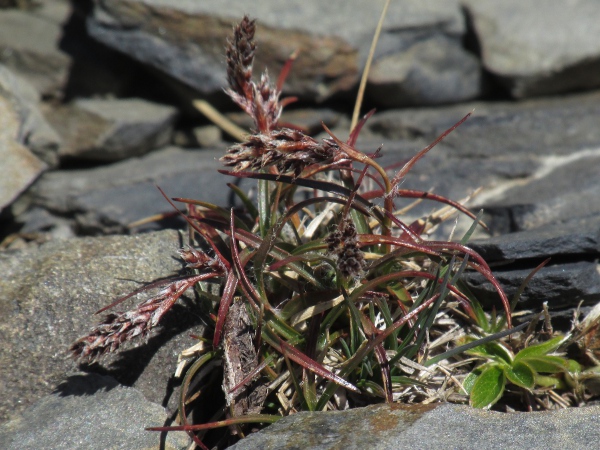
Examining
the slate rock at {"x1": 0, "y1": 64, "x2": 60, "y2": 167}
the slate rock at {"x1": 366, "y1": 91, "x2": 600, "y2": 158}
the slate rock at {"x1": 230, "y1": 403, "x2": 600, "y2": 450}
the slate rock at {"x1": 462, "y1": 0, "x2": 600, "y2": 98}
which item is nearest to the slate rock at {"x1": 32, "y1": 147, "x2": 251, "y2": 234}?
the slate rock at {"x1": 0, "y1": 64, "x2": 60, "y2": 167}

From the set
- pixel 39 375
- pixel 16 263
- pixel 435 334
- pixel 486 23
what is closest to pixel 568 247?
pixel 435 334

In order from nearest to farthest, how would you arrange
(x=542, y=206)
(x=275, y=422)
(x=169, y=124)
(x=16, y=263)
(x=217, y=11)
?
(x=275, y=422) < (x=16, y=263) < (x=542, y=206) < (x=217, y=11) < (x=169, y=124)

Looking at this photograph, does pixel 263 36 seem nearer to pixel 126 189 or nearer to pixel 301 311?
pixel 126 189

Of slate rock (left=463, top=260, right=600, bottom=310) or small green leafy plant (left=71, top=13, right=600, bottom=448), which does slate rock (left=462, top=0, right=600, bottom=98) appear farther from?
small green leafy plant (left=71, top=13, right=600, bottom=448)

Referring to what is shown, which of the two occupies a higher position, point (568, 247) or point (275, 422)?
point (568, 247)

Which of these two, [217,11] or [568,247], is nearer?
[568,247]

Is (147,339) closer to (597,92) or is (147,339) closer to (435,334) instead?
(435,334)

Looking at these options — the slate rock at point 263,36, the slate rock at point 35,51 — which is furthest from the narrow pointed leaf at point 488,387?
→ the slate rock at point 35,51
